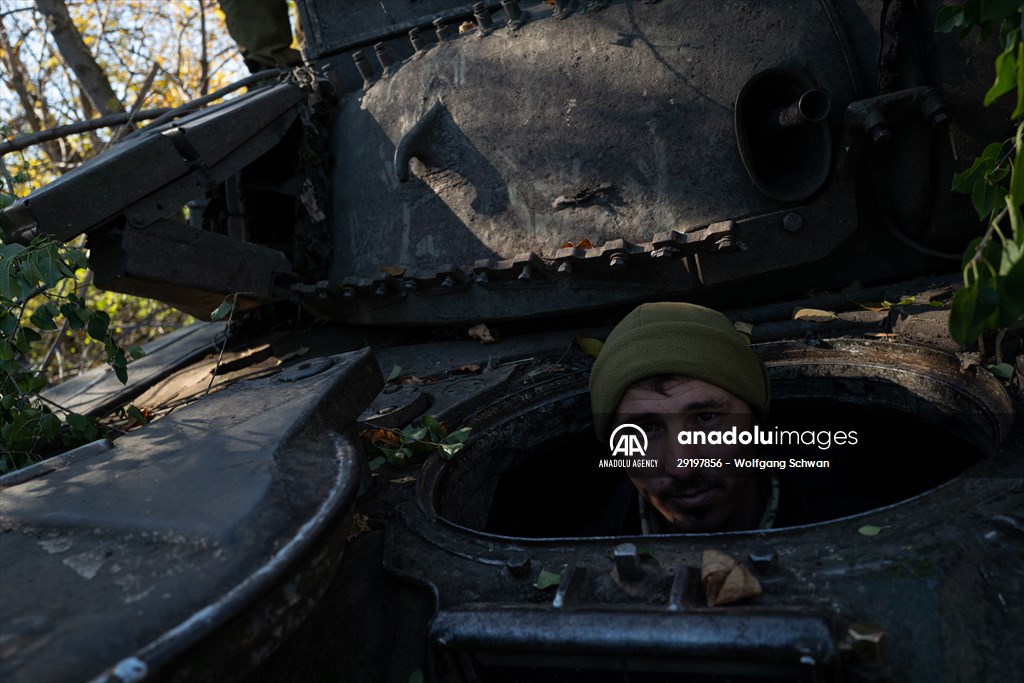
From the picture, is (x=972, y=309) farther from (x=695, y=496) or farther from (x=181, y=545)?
(x=181, y=545)

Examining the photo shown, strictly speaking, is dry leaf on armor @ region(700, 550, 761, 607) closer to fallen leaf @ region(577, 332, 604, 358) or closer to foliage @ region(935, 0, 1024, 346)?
foliage @ region(935, 0, 1024, 346)

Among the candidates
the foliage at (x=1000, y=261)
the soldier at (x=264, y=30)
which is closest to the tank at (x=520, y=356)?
the foliage at (x=1000, y=261)

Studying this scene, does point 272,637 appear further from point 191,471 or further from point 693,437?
point 693,437

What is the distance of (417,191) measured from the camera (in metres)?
3.67

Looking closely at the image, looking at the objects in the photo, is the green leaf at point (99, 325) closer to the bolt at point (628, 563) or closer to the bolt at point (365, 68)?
the bolt at point (365, 68)

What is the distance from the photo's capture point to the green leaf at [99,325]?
3.12 m

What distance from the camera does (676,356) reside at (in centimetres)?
240

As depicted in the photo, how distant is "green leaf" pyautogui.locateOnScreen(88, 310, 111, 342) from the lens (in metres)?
3.12

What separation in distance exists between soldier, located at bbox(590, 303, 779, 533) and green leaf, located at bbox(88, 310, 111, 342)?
1.74 m

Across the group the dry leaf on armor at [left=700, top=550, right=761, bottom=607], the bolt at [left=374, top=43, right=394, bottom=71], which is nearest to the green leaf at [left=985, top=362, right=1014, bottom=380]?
the dry leaf on armor at [left=700, top=550, right=761, bottom=607]

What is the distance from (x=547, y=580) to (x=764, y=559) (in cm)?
42

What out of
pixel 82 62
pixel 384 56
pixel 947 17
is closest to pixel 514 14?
pixel 384 56

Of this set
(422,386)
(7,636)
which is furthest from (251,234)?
(7,636)

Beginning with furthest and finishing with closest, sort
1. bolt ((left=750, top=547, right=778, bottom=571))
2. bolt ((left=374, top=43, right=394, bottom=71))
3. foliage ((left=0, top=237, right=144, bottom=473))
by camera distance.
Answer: bolt ((left=374, top=43, right=394, bottom=71))
foliage ((left=0, top=237, right=144, bottom=473))
bolt ((left=750, top=547, right=778, bottom=571))
